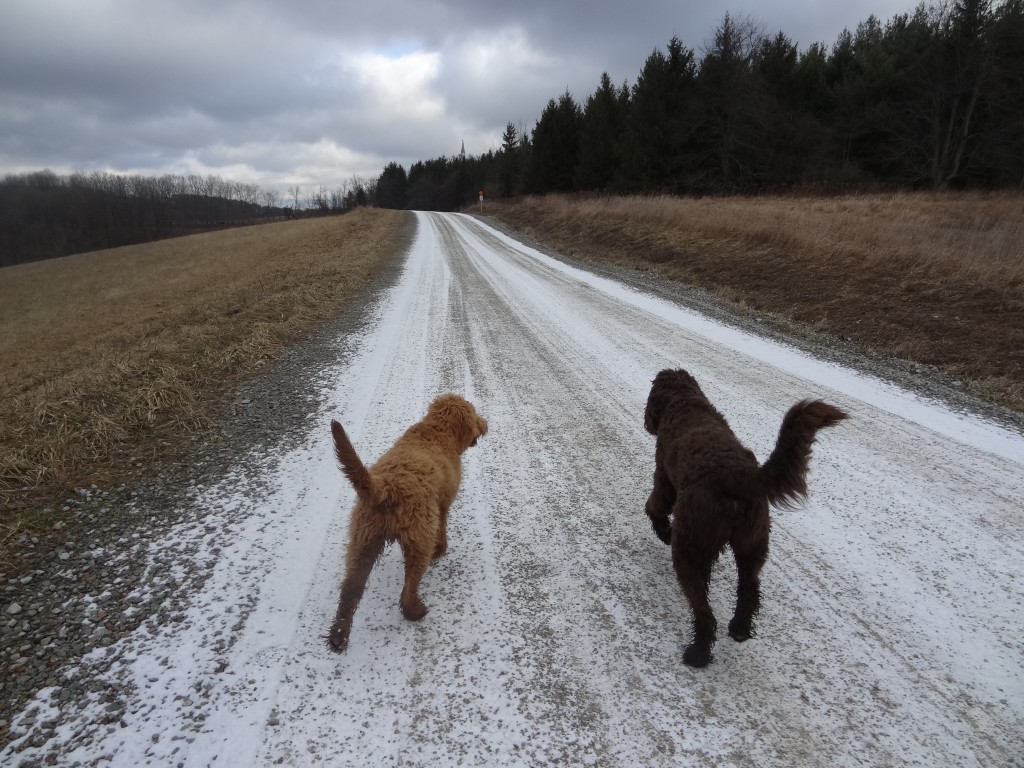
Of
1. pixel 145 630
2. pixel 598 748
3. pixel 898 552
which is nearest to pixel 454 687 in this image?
pixel 598 748

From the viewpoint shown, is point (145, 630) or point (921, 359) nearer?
point (145, 630)

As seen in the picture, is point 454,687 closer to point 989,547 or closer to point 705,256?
point 989,547

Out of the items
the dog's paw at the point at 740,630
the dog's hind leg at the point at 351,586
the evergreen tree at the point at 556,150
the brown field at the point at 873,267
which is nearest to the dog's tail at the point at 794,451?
the dog's paw at the point at 740,630

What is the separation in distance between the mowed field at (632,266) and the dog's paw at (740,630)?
4.45 meters

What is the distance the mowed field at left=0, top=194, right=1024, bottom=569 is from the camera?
4.61 m

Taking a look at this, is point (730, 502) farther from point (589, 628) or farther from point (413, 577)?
point (413, 577)

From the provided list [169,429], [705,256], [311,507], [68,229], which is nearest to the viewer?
[311,507]

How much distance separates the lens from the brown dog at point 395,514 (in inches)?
101

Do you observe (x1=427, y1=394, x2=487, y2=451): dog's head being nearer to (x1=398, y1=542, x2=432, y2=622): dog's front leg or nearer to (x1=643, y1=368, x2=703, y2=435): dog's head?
(x1=398, y1=542, x2=432, y2=622): dog's front leg

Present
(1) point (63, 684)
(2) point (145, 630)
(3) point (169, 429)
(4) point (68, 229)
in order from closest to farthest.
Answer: (1) point (63, 684)
(2) point (145, 630)
(3) point (169, 429)
(4) point (68, 229)

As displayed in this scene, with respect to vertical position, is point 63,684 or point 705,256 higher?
point 705,256

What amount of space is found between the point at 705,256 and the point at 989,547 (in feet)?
41.2

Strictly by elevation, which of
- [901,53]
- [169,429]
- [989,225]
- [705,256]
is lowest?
[169,429]

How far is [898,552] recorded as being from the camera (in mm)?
3344
